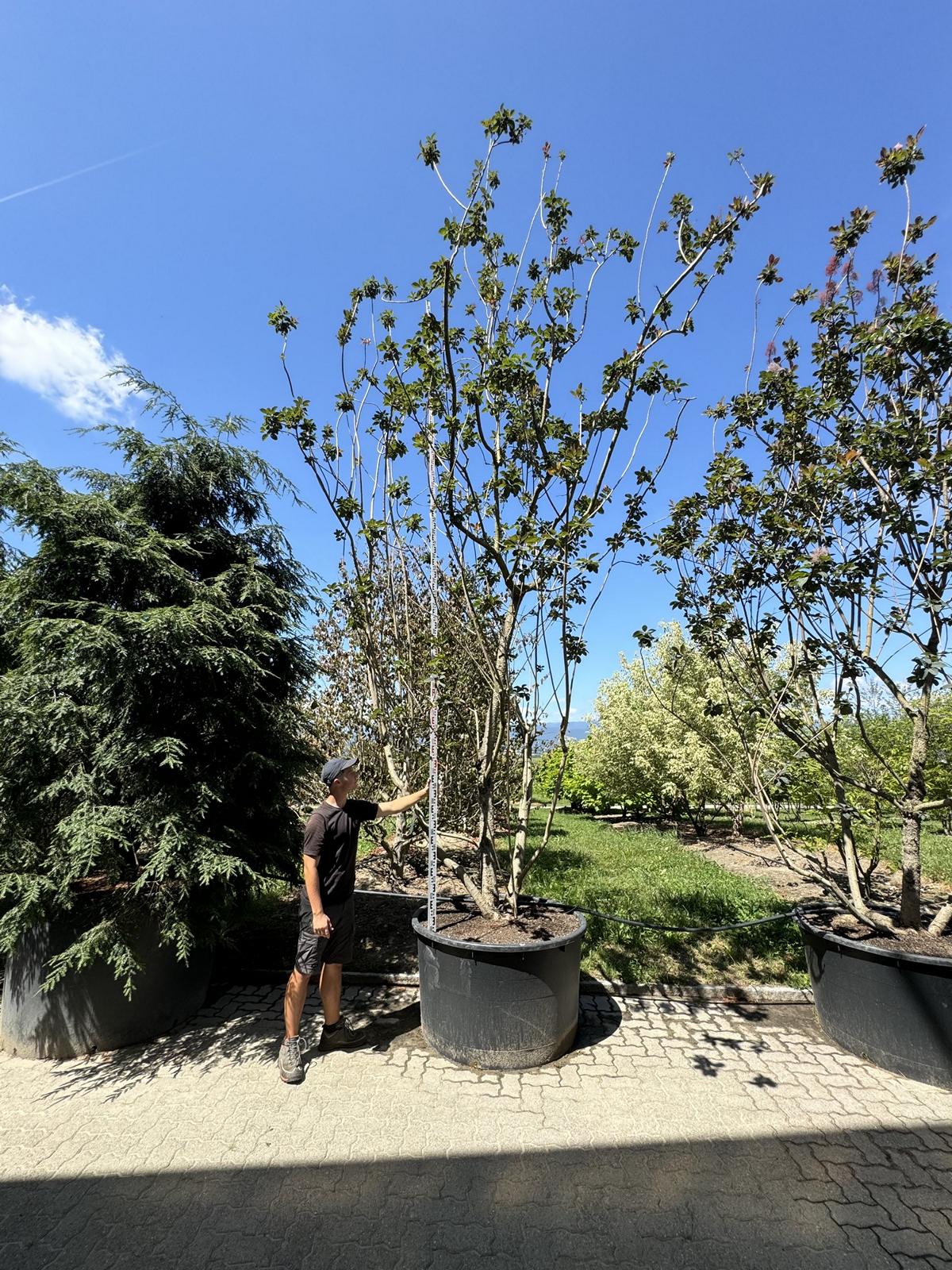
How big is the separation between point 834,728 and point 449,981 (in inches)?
130

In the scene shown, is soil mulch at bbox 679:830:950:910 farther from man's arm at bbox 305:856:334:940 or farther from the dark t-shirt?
man's arm at bbox 305:856:334:940

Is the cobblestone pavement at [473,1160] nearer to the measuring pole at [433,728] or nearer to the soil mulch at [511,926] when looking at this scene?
the soil mulch at [511,926]

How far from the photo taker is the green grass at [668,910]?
4742 mm

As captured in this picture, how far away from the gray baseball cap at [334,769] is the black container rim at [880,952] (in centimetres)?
320

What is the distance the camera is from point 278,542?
4789mm

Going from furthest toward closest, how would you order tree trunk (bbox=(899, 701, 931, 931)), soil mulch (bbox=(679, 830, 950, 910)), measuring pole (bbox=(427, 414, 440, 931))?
1. soil mulch (bbox=(679, 830, 950, 910))
2. tree trunk (bbox=(899, 701, 931, 931))
3. measuring pole (bbox=(427, 414, 440, 931))

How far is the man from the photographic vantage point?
3438 millimetres

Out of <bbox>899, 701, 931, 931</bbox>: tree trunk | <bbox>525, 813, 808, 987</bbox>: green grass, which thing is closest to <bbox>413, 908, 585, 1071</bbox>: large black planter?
<bbox>525, 813, 808, 987</bbox>: green grass

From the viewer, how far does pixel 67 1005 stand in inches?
138

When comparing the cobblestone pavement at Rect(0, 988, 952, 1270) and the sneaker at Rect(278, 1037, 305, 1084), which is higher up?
the sneaker at Rect(278, 1037, 305, 1084)

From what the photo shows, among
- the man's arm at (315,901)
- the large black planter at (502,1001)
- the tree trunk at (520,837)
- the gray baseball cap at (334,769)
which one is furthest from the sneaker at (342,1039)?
the gray baseball cap at (334,769)

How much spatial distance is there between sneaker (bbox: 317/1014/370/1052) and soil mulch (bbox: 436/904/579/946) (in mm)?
831

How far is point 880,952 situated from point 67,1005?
4.83 metres

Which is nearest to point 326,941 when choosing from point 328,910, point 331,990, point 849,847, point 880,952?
point 328,910
